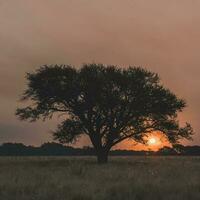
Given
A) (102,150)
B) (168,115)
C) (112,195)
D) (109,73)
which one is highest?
(109,73)

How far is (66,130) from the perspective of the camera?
57406 mm

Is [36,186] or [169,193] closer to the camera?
[169,193]

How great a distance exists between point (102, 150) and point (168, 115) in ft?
25.8

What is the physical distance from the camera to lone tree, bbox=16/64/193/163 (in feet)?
186

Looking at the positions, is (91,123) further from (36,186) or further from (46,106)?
(36,186)

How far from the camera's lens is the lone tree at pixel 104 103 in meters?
56.6

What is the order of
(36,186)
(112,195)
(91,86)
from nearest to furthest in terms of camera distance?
1. (112,195)
2. (36,186)
3. (91,86)

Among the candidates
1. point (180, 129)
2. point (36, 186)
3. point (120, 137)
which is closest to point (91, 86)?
point (120, 137)

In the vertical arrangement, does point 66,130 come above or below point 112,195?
above

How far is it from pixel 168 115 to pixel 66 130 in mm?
10807

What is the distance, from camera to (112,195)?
1789cm

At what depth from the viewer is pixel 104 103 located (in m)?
55.9

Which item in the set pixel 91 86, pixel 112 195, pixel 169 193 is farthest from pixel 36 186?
pixel 91 86

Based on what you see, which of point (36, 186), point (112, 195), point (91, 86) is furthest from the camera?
point (91, 86)
